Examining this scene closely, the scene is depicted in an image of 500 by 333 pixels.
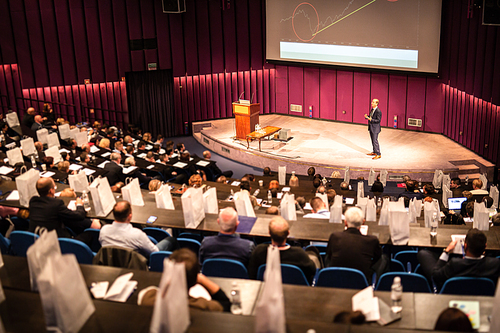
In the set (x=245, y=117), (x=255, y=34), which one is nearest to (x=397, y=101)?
(x=245, y=117)

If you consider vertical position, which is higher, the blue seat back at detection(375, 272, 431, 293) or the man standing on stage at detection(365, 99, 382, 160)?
the blue seat back at detection(375, 272, 431, 293)

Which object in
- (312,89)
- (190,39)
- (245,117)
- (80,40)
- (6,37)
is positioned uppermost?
(6,37)

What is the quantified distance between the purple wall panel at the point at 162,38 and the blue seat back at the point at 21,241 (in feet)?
36.1

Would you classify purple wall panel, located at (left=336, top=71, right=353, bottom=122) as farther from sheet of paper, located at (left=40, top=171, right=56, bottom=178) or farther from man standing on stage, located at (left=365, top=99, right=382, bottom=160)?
sheet of paper, located at (left=40, top=171, right=56, bottom=178)

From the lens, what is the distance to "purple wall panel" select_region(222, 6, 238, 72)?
610 inches

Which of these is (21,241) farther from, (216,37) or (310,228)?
(216,37)

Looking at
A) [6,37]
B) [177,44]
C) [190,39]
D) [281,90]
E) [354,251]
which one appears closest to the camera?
[354,251]

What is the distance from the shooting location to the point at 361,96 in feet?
48.8

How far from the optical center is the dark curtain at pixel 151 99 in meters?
14.9

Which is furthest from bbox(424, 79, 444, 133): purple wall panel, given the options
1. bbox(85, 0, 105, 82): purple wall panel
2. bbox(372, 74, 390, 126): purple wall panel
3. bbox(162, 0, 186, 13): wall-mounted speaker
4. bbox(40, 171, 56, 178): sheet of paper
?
bbox(40, 171, 56, 178): sheet of paper

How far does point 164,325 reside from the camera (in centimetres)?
244

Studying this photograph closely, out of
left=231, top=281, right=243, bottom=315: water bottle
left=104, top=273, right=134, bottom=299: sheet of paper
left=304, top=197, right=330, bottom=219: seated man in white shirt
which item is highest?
left=104, top=273, right=134, bottom=299: sheet of paper

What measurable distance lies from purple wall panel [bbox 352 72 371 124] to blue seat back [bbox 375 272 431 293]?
1140cm

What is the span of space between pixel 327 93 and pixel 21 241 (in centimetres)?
1217
